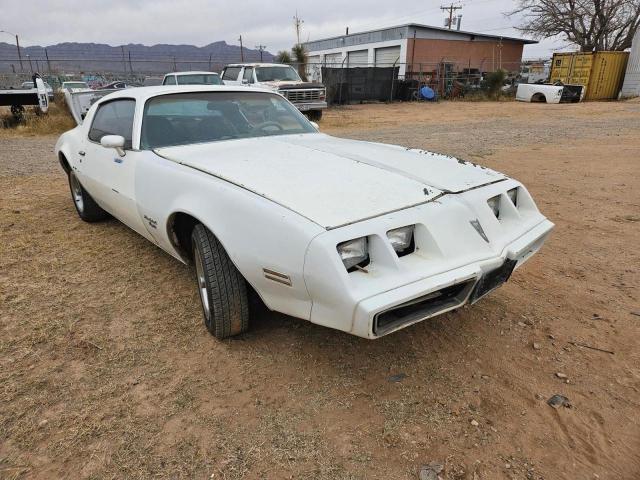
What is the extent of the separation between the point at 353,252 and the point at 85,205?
3.54 metres

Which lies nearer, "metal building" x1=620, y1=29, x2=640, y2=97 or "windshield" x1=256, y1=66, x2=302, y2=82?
"windshield" x1=256, y1=66, x2=302, y2=82

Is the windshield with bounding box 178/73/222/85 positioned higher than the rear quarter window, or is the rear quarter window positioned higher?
the rear quarter window

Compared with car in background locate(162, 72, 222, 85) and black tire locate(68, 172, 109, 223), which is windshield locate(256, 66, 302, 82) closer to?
car in background locate(162, 72, 222, 85)

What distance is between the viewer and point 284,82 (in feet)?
44.5

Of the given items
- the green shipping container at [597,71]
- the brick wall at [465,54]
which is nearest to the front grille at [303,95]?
the green shipping container at [597,71]

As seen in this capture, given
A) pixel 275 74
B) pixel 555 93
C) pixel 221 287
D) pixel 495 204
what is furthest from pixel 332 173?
pixel 555 93

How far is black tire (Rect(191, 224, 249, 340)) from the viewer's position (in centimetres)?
233

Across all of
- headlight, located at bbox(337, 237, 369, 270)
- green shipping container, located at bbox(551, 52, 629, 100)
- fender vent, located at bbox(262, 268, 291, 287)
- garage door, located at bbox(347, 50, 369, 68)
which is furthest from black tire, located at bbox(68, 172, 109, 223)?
garage door, located at bbox(347, 50, 369, 68)

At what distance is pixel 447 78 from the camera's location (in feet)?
87.7

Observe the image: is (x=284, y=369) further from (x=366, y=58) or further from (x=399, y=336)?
(x=366, y=58)

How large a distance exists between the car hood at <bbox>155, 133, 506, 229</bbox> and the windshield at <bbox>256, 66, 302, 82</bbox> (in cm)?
1146

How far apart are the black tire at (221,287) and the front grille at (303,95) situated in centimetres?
1170

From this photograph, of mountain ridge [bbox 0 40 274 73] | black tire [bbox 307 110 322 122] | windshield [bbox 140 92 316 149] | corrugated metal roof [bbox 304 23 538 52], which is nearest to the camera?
windshield [bbox 140 92 316 149]

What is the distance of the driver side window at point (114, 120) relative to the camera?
10.9ft
